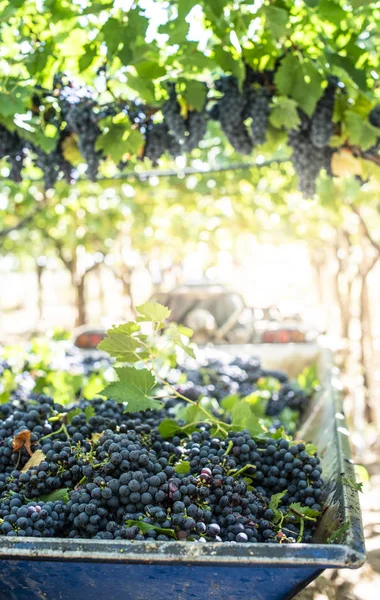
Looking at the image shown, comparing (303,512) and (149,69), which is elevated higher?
(149,69)

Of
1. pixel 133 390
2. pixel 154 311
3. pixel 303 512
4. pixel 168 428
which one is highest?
pixel 154 311

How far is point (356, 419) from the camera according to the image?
8.00 metres

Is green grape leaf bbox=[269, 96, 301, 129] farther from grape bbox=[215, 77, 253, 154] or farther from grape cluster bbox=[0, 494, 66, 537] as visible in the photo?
grape cluster bbox=[0, 494, 66, 537]

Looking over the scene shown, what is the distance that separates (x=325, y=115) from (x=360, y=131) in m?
0.18

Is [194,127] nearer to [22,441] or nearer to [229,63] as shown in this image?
[229,63]

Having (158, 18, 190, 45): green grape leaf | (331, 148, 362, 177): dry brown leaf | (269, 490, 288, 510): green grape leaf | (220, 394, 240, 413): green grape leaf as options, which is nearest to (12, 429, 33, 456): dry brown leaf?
(269, 490, 288, 510): green grape leaf

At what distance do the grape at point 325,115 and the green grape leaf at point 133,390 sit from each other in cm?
148

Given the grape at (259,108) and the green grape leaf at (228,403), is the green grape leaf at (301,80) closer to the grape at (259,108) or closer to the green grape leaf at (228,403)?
the grape at (259,108)

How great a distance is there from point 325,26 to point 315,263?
14573mm

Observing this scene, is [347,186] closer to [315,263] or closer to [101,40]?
[101,40]

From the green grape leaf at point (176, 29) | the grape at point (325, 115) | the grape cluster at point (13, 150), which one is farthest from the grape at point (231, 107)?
the grape cluster at point (13, 150)

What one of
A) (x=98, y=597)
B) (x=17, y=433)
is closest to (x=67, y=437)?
(x=17, y=433)

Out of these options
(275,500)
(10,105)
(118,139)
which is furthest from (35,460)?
(118,139)

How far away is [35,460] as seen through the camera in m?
1.88
